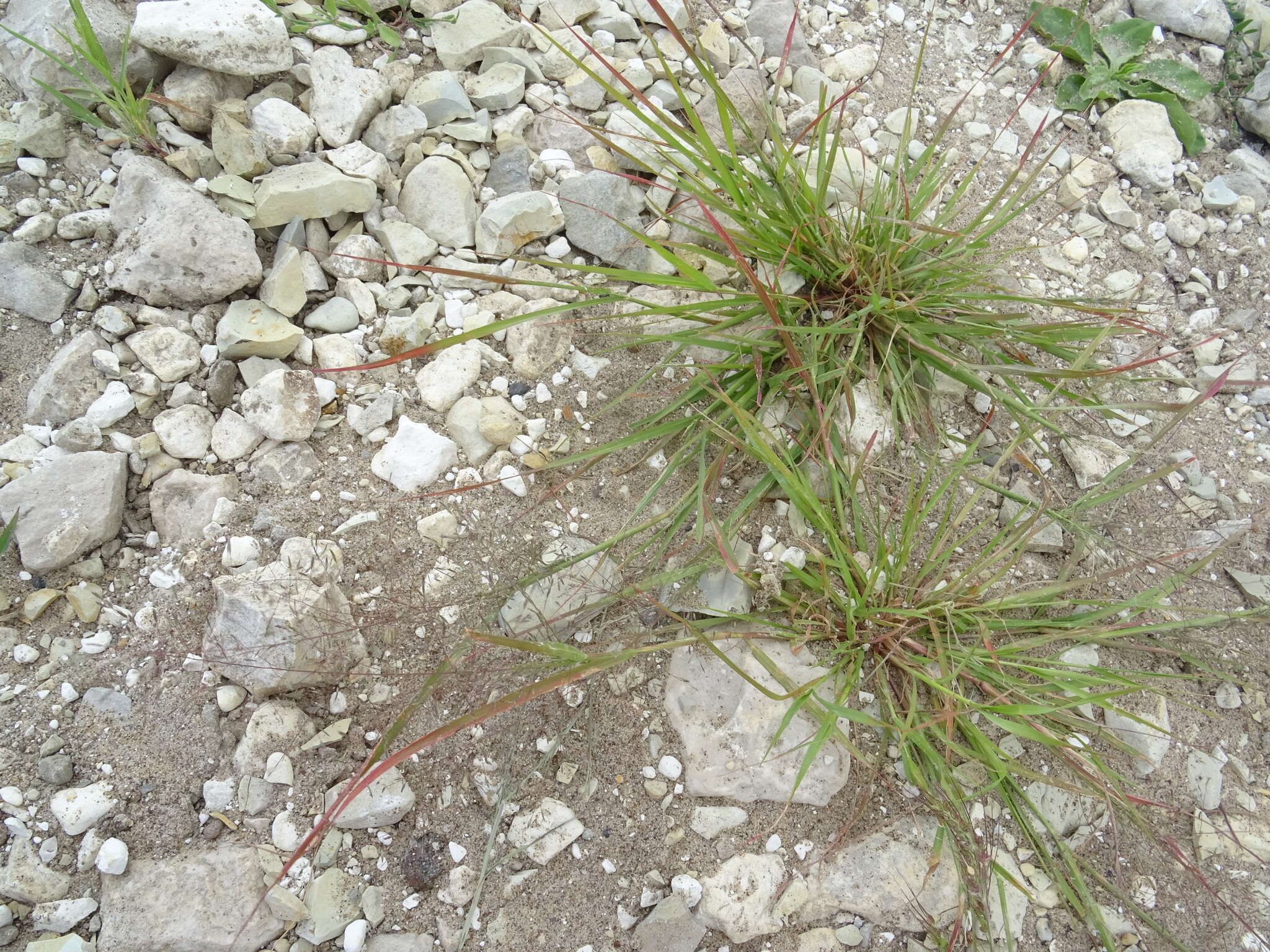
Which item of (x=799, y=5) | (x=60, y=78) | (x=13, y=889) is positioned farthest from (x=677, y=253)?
(x=13, y=889)

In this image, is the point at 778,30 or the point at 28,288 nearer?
the point at 28,288

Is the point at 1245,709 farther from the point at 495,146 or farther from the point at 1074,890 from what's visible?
the point at 495,146

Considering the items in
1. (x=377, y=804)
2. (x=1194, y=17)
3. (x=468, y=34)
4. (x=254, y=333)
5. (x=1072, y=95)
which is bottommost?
(x=377, y=804)

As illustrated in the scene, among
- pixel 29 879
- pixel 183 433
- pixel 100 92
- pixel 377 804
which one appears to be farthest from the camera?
pixel 100 92

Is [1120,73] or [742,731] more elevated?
[1120,73]

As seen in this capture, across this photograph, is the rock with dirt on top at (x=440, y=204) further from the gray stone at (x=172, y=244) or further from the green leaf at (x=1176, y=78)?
the green leaf at (x=1176, y=78)

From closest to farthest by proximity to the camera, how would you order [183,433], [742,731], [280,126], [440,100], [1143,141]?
[742,731], [183,433], [280,126], [440,100], [1143,141]

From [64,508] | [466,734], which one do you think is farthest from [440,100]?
[466,734]

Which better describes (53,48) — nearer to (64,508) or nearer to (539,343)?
(64,508)
